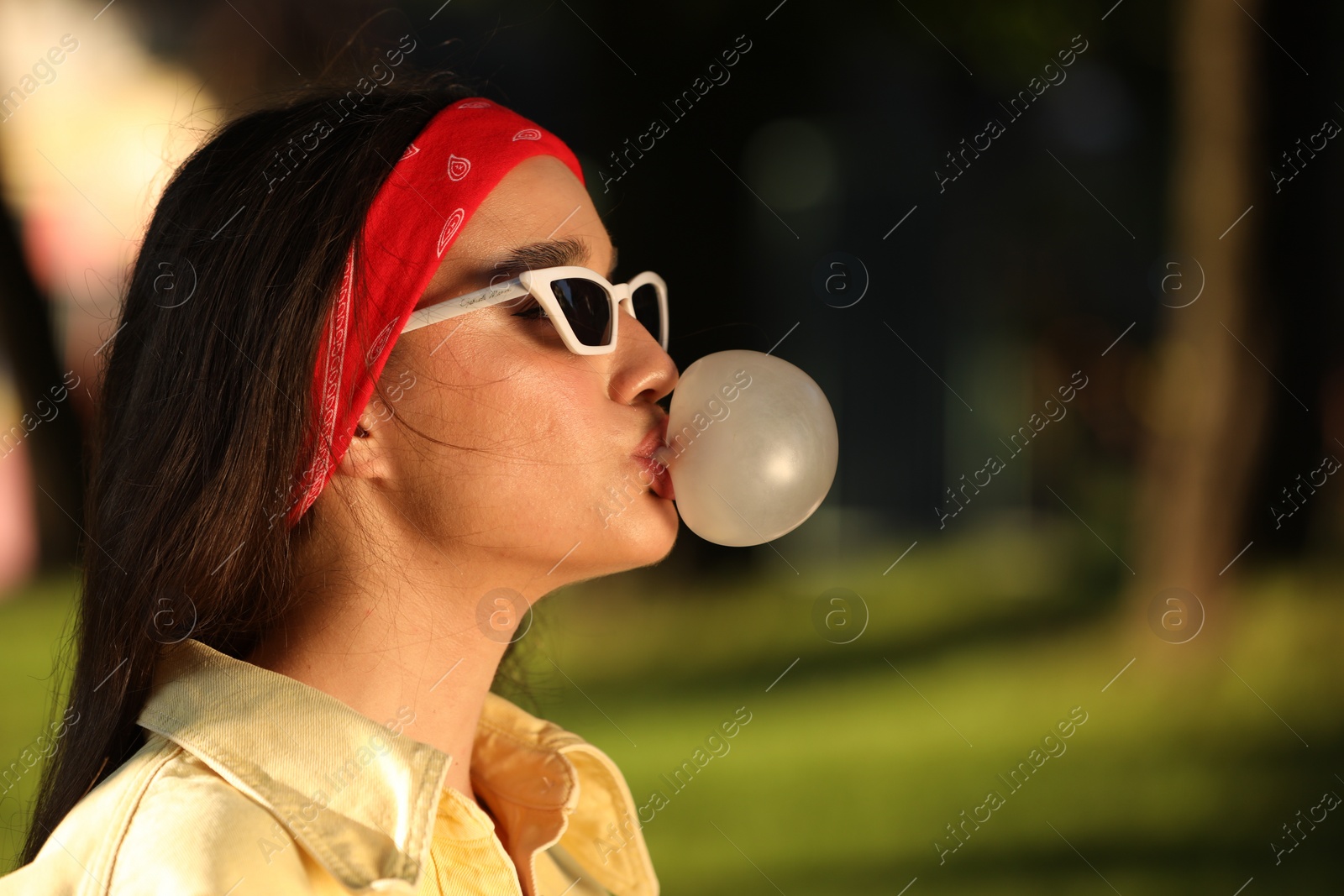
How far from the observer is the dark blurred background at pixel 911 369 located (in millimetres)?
5199

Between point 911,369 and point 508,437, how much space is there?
32.8ft

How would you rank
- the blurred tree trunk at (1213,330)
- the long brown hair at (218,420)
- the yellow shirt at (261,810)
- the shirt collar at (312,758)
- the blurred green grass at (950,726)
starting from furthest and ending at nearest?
the blurred tree trunk at (1213,330), the blurred green grass at (950,726), the long brown hair at (218,420), the shirt collar at (312,758), the yellow shirt at (261,810)

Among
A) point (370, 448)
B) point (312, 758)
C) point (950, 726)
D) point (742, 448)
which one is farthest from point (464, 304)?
→ point (950, 726)

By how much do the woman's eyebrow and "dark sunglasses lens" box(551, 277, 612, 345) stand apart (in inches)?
2.1

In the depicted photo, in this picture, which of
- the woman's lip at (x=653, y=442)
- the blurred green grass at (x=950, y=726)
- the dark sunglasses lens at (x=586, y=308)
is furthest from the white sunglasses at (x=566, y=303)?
the blurred green grass at (x=950, y=726)

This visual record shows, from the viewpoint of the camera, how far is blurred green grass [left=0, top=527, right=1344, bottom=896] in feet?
15.9

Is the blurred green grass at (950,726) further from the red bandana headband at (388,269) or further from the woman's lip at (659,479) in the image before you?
the red bandana headband at (388,269)

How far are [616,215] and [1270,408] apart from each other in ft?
14.6

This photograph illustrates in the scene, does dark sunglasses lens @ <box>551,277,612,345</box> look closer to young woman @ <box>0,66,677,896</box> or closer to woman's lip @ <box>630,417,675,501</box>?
young woman @ <box>0,66,677,896</box>

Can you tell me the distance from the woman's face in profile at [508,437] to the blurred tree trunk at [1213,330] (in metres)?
5.41

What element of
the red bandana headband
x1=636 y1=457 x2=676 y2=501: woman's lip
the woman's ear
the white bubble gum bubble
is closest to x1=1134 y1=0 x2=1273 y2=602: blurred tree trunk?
the white bubble gum bubble

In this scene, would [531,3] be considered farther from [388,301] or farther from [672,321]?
[388,301]

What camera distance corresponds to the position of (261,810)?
1512 millimetres

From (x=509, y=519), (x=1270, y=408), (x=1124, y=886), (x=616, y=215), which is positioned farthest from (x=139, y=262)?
(x=616, y=215)
